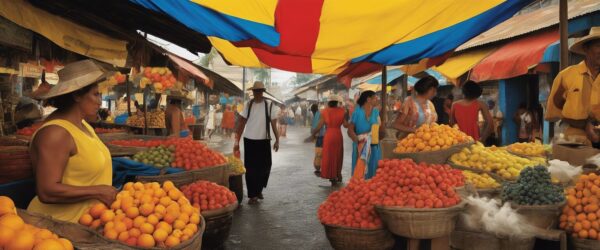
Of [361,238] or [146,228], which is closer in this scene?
[146,228]

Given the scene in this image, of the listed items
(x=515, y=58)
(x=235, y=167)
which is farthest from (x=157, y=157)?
(x=515, y=58)

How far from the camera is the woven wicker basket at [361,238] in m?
4.35

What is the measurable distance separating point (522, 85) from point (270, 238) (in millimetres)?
9970

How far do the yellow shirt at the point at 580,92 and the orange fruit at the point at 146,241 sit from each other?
4.28m

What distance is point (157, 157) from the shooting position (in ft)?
18.5

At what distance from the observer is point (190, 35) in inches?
299

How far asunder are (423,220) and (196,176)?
293 centimetres

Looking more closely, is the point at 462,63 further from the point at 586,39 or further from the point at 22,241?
the point at 22,241

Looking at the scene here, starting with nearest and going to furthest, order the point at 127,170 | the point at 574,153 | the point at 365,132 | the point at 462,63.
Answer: the point at 574,153 < the point at 127,170 < the point at 365,132 < the point at 462,63

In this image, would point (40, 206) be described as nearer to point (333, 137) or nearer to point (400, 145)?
point (400, 145)

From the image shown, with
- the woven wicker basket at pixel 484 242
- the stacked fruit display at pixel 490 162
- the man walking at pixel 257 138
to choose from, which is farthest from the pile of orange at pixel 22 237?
the man walking at pixel 257 138

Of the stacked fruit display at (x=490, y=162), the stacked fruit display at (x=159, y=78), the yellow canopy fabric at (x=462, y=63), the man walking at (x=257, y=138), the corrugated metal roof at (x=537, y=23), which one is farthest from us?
the yellow canopy fabric at (x=462, y=63)

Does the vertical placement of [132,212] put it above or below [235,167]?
above

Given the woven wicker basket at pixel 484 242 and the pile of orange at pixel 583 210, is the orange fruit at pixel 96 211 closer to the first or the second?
the woven wicker basket at pixel 484 242
